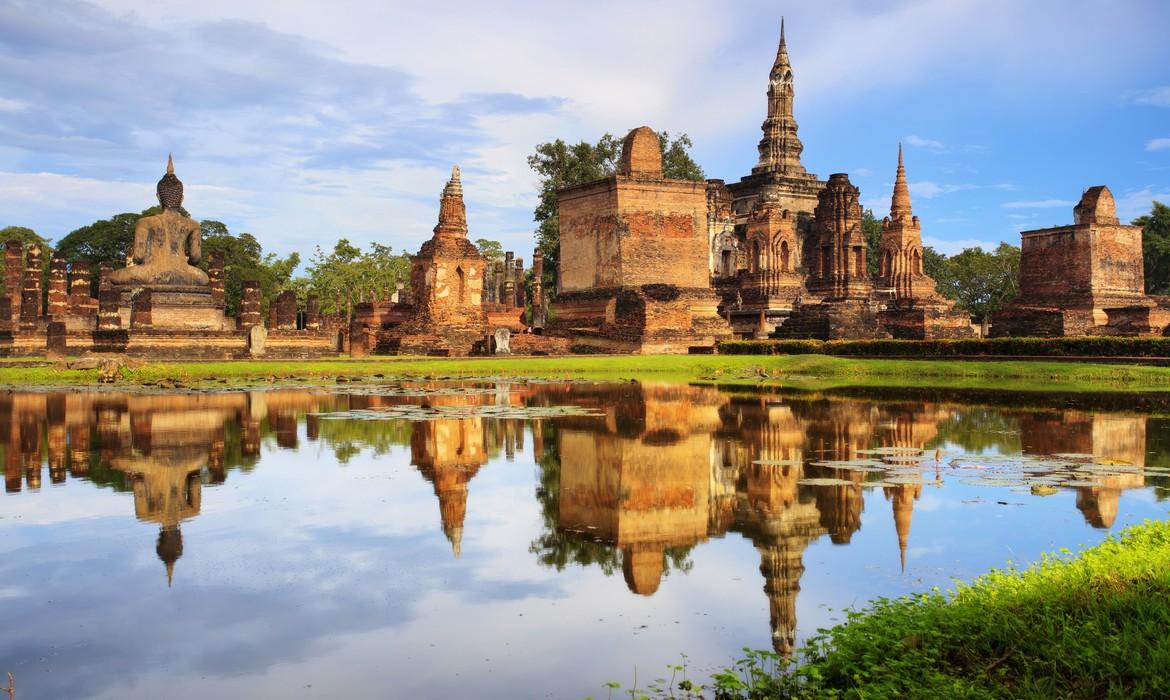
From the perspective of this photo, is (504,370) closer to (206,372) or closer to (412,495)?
(206,372)

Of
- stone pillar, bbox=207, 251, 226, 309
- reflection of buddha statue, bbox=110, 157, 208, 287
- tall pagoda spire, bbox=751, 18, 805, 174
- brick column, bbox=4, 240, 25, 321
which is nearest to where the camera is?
reflection of buddha statue, bbox=110, 157, 208, 287

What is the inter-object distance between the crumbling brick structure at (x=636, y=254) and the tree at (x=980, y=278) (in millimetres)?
32120

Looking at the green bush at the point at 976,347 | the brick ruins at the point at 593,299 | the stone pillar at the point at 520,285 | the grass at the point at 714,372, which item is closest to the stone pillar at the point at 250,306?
the brick ruins at the point at 593,299

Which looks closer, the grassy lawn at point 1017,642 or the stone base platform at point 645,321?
the grassy lawn at point 1017,642

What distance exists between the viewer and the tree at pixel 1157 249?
63.8 metres

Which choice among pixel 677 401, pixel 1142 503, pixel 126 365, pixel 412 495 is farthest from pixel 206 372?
pixel 1142 503

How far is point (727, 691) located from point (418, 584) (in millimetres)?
2196

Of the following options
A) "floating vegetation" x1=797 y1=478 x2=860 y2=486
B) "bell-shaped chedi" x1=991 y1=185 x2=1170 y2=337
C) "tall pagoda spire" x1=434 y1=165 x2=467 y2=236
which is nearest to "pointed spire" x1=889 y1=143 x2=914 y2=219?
"bell-shaped chedi" x1=991 y1=185 x2=1170 y2=337

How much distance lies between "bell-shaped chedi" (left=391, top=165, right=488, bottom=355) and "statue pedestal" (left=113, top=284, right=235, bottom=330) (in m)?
5.43

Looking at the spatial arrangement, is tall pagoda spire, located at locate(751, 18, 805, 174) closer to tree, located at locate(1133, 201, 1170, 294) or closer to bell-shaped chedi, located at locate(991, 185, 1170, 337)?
bell-shaped chedi, located at locate(991, 185, 1170, 337)

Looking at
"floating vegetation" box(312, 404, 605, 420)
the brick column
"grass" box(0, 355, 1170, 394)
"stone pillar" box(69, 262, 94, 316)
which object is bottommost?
"floating vegetation" box(312, 404, 605, 420)

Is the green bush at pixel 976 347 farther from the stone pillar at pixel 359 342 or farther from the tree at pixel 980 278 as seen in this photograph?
the tree at pixel 980 278

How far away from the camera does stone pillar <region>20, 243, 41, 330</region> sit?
3691cm

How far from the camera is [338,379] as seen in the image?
72.7 feet
